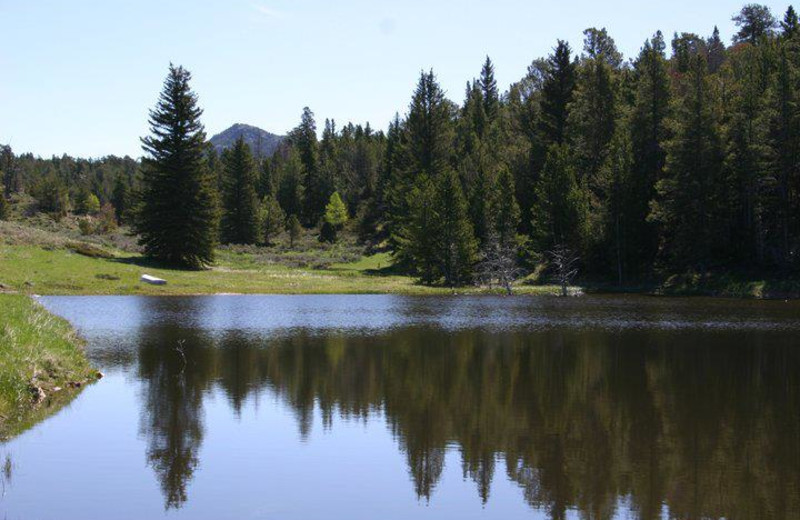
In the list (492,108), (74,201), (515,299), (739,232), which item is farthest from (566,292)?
(74,201)

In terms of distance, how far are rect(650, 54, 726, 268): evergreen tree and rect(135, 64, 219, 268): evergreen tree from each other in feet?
150

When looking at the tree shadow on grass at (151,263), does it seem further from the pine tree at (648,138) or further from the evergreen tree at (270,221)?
the evergreen tree at (270,221)

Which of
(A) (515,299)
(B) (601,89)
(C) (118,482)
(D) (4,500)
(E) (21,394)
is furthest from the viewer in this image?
(B) (601,89)

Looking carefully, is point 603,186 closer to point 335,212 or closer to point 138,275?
point 138,275

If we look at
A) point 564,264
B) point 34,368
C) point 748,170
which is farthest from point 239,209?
point 34,368

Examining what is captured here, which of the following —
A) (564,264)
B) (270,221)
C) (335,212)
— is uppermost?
(335,212)

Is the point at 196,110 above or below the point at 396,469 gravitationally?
above

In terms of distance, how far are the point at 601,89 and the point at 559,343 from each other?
2439 inches

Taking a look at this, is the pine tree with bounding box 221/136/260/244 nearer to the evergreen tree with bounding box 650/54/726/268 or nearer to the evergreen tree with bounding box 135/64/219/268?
the evergreen tree with bounding box 135/64/219/268

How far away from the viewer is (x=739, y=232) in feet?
227

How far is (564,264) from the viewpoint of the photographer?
7250 cm

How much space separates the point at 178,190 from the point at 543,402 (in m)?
60.6

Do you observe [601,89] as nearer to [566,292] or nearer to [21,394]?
[566,292]

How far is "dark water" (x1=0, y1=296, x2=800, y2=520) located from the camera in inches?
474
